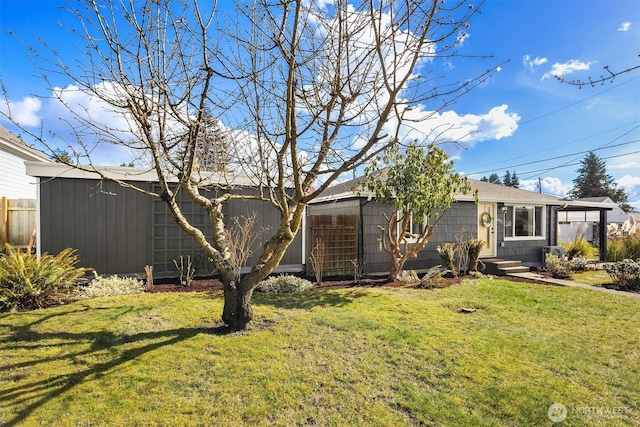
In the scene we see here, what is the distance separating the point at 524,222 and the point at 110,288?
13.6m

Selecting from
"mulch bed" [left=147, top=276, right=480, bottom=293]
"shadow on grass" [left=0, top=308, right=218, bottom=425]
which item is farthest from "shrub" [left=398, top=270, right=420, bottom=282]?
"shadow on grass" [left=0, top=308, right=218, bottom=425]

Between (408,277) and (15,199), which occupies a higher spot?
(15,199)

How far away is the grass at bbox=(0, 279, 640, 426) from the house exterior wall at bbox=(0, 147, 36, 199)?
29.0 feet

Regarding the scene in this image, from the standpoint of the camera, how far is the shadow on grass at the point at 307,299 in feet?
18.2

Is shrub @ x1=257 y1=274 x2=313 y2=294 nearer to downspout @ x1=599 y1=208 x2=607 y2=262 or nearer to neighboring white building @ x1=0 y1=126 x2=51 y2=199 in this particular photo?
neighboring white building @ x1=0 y1=126 x2=51 y2=199

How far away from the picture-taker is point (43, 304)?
5.13 m

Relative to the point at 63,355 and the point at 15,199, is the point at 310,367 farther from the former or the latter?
the point at 15,199

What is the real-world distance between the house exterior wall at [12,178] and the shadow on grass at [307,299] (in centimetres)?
963

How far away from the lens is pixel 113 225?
24.3 ft

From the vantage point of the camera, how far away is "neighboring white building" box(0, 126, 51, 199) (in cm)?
1045

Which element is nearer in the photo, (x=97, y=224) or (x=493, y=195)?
(x=97, y=224)

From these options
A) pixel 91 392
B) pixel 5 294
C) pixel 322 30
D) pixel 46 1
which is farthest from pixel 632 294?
pixel 5 294

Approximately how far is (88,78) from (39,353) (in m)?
3.09
